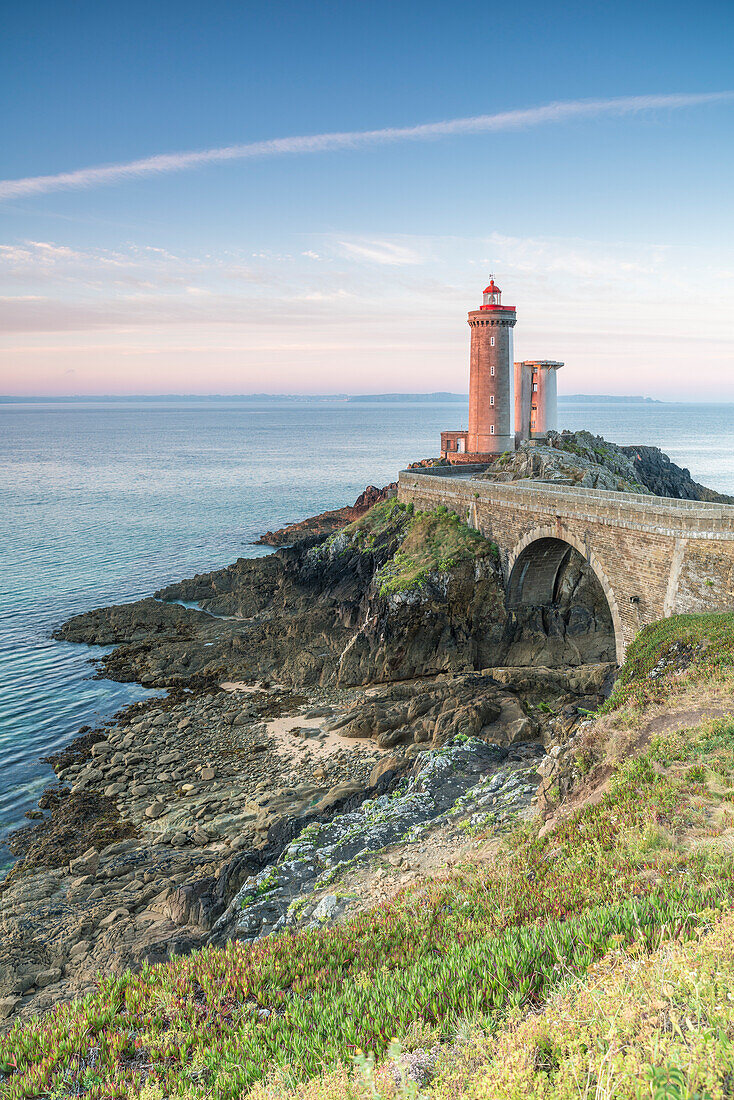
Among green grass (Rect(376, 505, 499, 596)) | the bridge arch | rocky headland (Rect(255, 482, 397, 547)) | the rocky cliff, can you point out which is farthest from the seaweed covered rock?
rocky headland (Rect(255, 482, 397, 547))

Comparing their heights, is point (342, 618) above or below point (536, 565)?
below

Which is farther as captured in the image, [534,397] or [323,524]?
[323,524]

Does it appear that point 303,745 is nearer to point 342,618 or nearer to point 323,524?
point 342,618

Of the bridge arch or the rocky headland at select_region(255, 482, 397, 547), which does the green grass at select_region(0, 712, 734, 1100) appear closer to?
the bridge arch

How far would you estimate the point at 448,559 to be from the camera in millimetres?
29688

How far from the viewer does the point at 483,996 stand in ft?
17.1

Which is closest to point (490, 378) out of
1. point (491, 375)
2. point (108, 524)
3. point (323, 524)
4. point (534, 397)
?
A: point (491, 375)

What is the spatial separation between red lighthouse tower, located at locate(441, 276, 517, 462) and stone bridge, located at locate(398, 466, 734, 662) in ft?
44.6

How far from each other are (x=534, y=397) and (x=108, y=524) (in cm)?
4203

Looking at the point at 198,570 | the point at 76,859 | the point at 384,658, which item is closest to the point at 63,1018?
the point at 76,859

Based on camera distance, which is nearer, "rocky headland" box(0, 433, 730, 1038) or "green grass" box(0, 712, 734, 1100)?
"green grass" box(0, 712, 734, 1100)

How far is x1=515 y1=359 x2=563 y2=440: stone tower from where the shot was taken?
44.3 meters

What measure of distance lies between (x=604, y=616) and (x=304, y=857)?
63.7 ft

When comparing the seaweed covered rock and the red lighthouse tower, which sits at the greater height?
the red lighthouse tower
